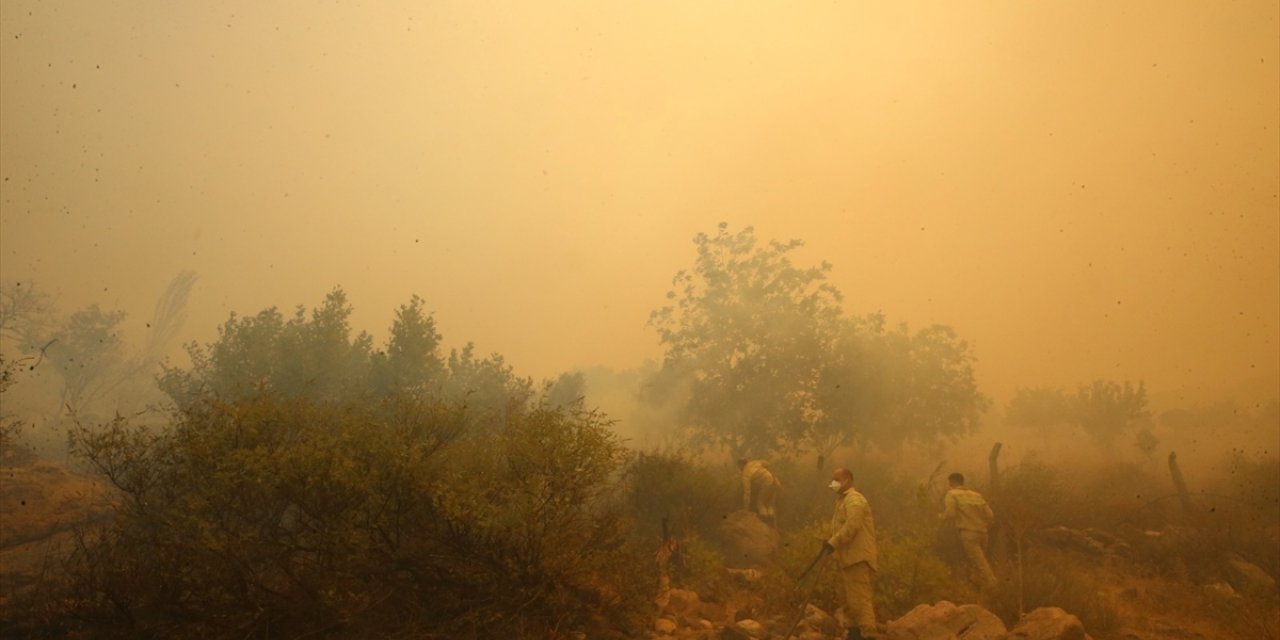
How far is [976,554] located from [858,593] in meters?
4.45

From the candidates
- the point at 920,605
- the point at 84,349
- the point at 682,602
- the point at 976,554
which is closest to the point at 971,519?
the point at 976,554

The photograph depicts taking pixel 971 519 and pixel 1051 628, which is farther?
pixel 971 519

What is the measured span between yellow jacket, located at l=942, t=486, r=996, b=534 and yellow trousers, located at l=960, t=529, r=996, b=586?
0.11 metres

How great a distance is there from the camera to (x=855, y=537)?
29.0ft

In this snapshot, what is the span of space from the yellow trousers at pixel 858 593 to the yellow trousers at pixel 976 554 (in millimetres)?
3837

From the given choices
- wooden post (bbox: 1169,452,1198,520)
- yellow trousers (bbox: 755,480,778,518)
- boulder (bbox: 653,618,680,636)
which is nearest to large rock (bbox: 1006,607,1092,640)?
boulder (bbox: 653,618,680,636)

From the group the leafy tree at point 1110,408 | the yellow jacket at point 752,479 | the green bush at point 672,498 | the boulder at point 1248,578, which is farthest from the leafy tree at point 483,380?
the leafy tree at point 1110,408

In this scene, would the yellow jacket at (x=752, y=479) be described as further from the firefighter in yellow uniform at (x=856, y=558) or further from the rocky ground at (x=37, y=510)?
the rocky ground at (x=37, y=510)

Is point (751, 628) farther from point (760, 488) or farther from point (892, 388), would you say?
point (892, 388)

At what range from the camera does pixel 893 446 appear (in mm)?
28266

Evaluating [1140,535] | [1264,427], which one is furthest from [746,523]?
[1264,427]

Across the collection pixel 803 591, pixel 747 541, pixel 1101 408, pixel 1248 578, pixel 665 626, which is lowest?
pixel 1101 408

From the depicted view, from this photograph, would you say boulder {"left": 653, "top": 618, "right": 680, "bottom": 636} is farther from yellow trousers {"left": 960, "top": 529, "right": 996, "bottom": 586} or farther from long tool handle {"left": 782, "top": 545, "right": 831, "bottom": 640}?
yellow trousers {"left": 960, "top": 529, "right": 996, "bottom": 586}

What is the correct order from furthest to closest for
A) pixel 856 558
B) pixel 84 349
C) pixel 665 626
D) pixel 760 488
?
pixel 84 349 < pixel 760 488 < pixel 665 626 < pixel 856 558
